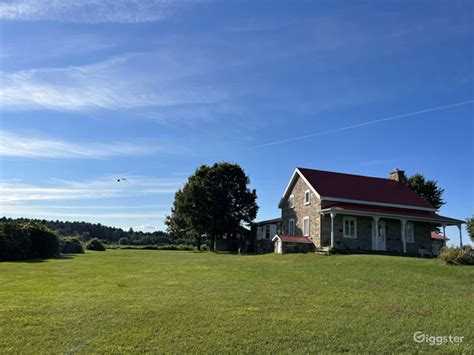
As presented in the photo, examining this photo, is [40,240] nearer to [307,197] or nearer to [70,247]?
[70,247]

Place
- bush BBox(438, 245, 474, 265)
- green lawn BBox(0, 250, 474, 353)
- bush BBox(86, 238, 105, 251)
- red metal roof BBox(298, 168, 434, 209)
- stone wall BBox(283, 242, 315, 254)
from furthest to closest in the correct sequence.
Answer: bush BBox(86, 238, 105, 251) → red metal roof BBox(298, 168, 434, 209) → stone wall BBox(283, 242, 315, 254) → bush BBox(438, 245, 474, 265) → green lawn BBox(0, 250, 474, 353)

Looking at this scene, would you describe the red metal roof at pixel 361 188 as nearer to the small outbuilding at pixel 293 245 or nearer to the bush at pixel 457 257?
the small outbuilding at pixel 293 245

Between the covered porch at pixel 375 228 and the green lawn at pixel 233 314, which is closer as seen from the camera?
the green lawn at pixel 233 314

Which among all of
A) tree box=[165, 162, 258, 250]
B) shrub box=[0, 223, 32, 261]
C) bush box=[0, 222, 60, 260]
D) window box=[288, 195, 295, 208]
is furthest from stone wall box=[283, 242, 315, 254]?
shrub box=[0, 223, 32, 261]

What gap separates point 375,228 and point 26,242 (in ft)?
77.0

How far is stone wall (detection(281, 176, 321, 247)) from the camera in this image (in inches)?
1064

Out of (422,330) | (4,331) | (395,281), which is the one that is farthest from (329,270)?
(4,331)

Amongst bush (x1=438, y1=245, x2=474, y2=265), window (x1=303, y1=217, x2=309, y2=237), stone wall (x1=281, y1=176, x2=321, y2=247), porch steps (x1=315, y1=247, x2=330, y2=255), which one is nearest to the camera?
bush (x1=438, y1=245, x2=474, y2=265)

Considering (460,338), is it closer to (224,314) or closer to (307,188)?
(224,314)

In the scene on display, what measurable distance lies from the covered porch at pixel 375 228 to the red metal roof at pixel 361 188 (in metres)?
1.30

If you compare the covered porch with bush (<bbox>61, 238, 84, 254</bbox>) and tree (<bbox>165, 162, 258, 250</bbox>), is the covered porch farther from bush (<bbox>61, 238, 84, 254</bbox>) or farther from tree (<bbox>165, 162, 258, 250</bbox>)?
bush (<bbox>61, 238, 84, 254</bbox>)

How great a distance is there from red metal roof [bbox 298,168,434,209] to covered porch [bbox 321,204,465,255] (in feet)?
4.28

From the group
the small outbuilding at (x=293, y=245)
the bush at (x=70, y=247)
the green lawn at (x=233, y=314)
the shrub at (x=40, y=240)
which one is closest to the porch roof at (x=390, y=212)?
the small outbuilding at (x=293, y=245)

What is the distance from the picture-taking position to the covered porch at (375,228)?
82.5 feet
